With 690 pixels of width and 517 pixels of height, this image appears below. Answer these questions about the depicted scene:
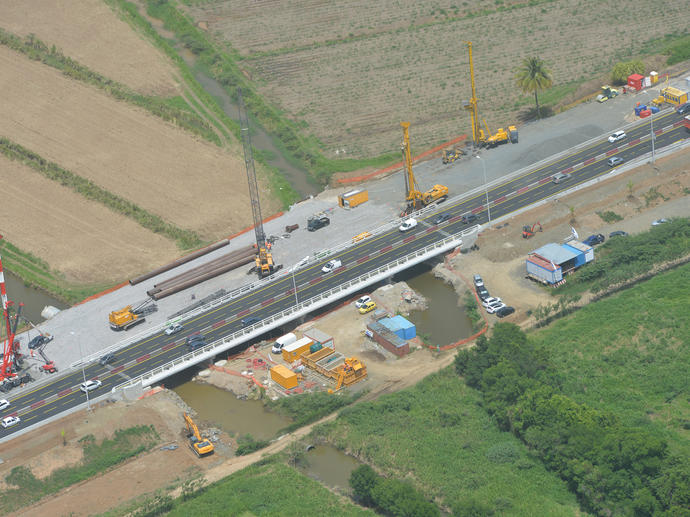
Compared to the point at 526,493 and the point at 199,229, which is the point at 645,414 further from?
the point at 199,229

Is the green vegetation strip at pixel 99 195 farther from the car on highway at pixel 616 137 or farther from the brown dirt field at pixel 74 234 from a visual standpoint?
the car on highway at pixel 616 137

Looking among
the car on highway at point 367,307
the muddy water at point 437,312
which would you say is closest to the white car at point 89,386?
the car on highway at point 367,307

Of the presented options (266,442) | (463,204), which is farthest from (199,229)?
(266,442)

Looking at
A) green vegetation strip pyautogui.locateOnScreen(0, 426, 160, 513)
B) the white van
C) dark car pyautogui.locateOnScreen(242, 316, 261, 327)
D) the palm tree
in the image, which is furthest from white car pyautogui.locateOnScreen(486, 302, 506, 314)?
the palm tree

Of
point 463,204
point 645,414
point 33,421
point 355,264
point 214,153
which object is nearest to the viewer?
point 645,414

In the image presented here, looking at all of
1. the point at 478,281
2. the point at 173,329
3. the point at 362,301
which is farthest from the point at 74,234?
the point at 478,281

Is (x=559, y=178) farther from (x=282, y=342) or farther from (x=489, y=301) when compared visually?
(x=282, y=342)

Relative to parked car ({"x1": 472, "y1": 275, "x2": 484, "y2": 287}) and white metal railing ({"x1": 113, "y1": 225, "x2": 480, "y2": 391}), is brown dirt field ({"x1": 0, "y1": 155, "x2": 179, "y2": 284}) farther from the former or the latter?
parked car ({"x1": 472, "y1": 275, "x2": 484, "y2": 287})
